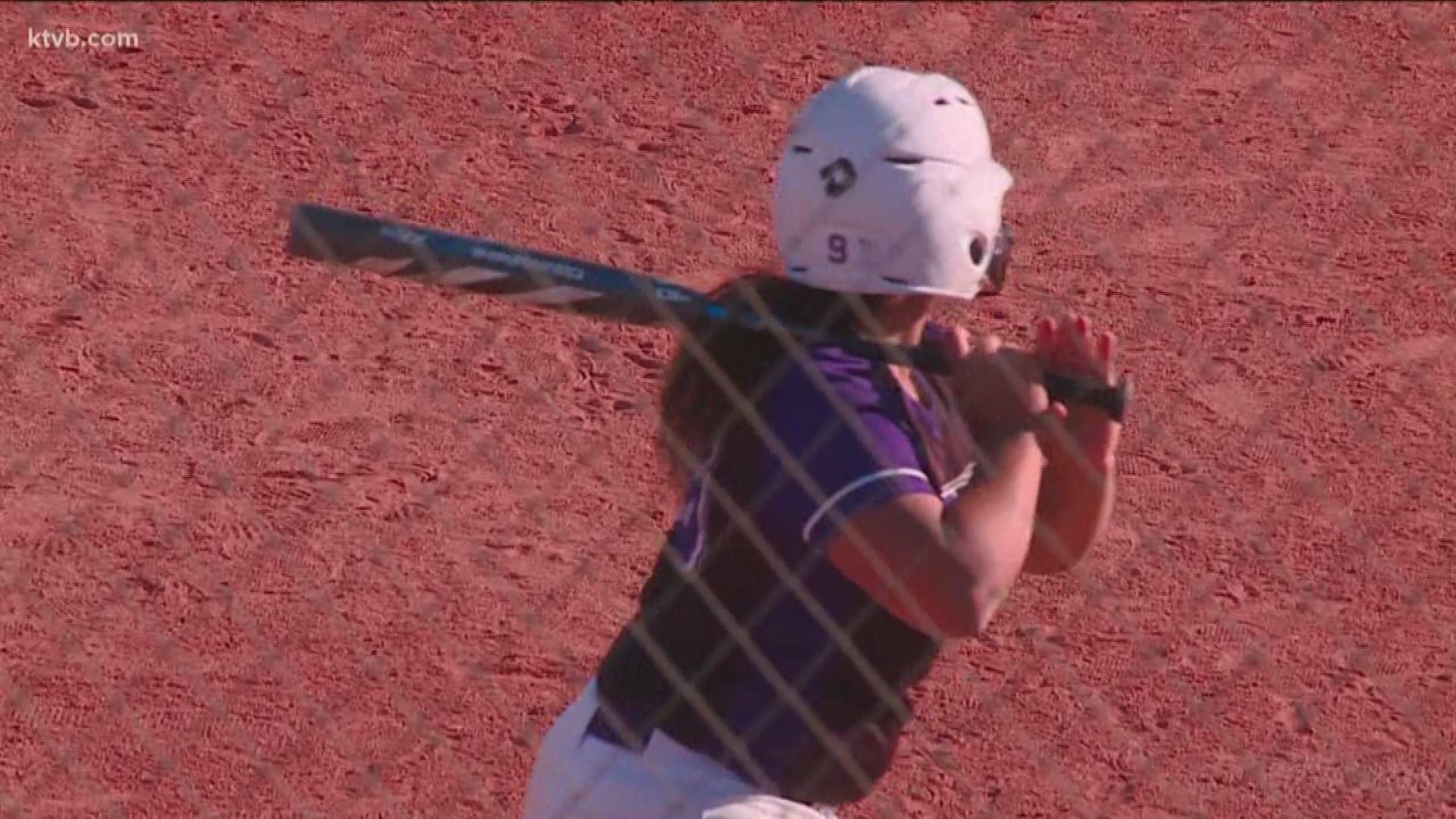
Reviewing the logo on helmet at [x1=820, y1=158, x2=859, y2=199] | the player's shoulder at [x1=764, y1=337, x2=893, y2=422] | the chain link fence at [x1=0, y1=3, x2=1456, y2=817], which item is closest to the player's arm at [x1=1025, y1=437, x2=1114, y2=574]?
the player's shoulder at [x1=764, y1=337, x2=893, y2=422]

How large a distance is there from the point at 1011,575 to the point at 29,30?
16.3ft

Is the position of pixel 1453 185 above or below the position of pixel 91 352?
below

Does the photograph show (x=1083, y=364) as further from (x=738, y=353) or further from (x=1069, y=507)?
(x=738, y=353)

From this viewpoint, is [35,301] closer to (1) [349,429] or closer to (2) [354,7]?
(1) [349,429]

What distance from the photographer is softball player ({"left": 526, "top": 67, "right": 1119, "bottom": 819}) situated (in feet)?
10.3

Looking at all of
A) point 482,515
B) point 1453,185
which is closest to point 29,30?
point 482,515

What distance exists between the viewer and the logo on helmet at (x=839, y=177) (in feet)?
10.6

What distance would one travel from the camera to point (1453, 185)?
720 cm

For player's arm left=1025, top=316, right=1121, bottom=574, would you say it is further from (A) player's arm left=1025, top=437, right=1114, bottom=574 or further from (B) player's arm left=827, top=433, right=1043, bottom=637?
(B) player's arm left=827, top=433, right=1043, bottom=637

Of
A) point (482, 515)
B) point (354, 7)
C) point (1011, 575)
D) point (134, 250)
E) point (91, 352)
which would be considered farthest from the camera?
point (354, 7)

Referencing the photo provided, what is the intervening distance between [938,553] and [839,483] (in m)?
0.15

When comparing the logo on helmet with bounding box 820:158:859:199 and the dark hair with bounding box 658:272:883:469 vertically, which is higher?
the logo on helmet with bounding box 820:158:859:199

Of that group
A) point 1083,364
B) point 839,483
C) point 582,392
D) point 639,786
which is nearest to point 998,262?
point 1083,364

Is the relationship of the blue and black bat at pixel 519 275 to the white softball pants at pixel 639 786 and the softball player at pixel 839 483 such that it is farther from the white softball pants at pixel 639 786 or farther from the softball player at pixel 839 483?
the white softball pants at pixel 639 786
